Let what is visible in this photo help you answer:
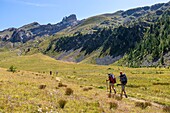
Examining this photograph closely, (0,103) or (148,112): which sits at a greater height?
(0,103)

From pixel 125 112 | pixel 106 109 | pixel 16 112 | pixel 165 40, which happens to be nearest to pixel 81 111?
pixel 106 109

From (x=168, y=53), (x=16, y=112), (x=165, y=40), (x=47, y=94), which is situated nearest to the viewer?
(x=16, y=112)

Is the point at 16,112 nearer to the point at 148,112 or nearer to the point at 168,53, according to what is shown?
the point at 148,112

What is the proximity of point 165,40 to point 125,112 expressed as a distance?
188675 millimetres

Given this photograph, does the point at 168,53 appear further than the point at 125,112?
Yes

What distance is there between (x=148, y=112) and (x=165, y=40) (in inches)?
7349

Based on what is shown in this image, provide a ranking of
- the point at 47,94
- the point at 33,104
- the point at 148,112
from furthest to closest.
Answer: the point at 47,94 → the point at 148,112 → the point at 33,104

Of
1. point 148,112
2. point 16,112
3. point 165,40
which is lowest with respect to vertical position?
point 148,112

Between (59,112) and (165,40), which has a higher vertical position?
(165,40)

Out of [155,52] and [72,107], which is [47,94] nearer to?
[72,107]

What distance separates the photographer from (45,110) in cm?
Answer: 1814

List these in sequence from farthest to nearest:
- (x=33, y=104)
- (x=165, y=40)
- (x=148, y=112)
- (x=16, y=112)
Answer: (x=165, y=40) < (x=148, y=112) < (x=33, y=104) < (x=16, y=112)

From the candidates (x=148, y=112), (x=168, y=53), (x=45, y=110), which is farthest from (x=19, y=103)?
(x=168, y=53)

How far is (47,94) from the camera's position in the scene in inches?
961
